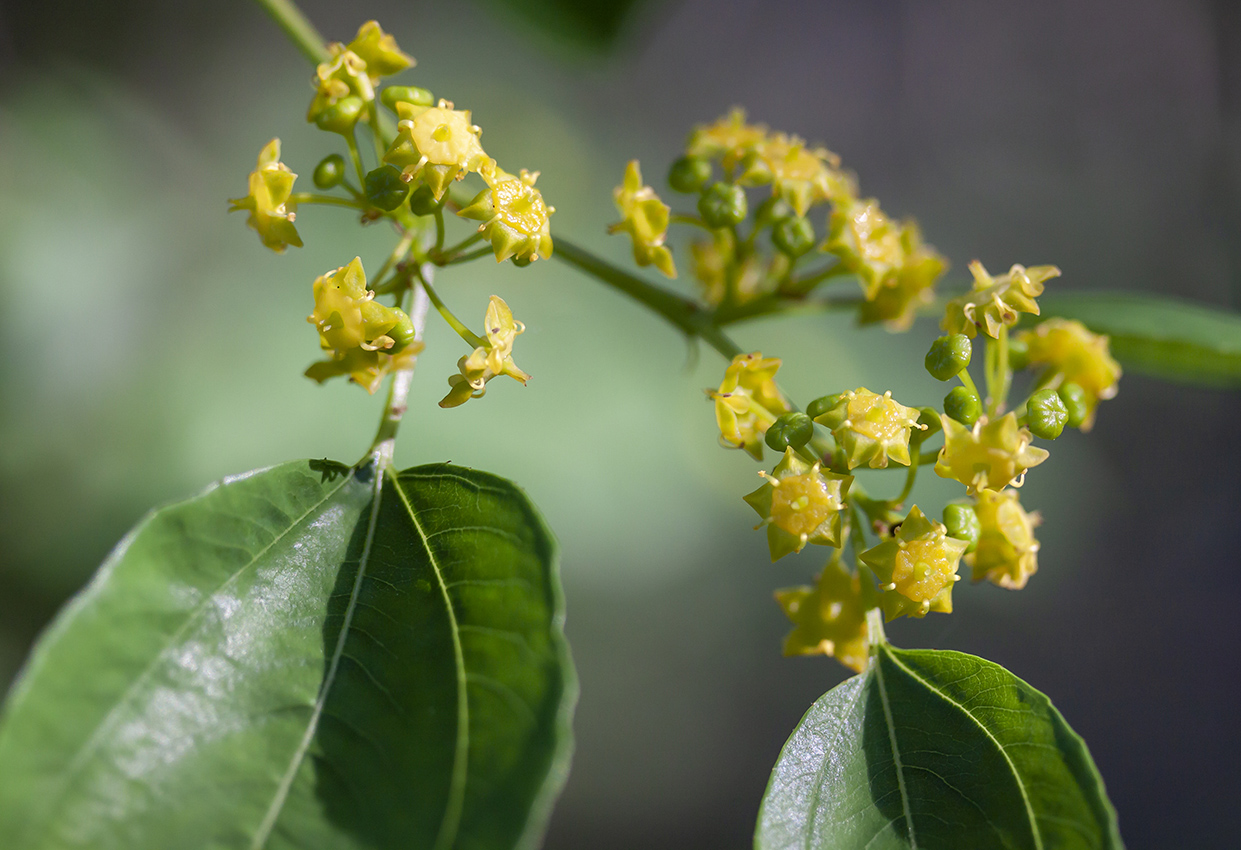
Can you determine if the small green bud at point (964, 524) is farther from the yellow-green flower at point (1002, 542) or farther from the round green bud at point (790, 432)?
the round green bud at point (790, 432)

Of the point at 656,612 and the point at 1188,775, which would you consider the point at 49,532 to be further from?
the point at 1188,775

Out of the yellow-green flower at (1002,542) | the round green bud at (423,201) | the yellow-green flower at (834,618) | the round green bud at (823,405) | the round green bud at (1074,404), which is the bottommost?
the yellow-green flower at (834,618)

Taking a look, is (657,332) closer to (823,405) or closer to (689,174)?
(689,174)

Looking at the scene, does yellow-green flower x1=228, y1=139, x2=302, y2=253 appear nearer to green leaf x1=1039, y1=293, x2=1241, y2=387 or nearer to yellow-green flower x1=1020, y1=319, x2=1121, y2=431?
yellow-green flower x1=1020, y1=319, x2=1121, y2=431

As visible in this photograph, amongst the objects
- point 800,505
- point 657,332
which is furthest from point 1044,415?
point 657,332

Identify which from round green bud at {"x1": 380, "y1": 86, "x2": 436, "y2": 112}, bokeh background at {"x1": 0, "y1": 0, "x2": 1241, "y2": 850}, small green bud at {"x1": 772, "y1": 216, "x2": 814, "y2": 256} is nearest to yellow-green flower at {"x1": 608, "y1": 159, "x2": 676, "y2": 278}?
small green bud at {"x1": 772, "y1": 216, "x2": 814, "y2": 256}

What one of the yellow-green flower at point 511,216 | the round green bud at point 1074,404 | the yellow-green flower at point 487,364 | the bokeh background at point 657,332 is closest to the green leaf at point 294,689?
the yellow-green flower at point 487,364

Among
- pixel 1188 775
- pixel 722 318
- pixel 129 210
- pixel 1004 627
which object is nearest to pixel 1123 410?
pixel 1004 627
